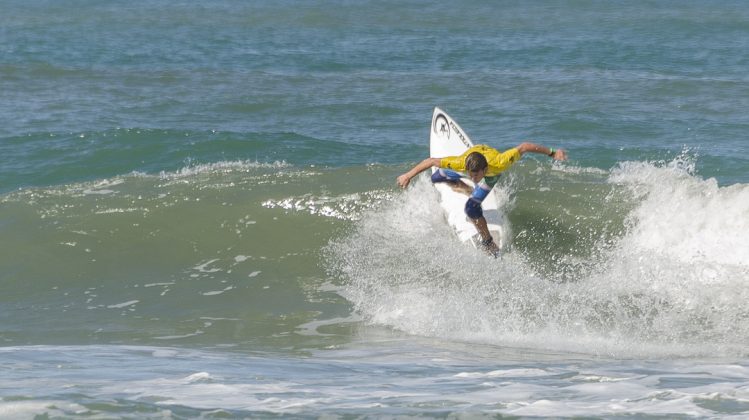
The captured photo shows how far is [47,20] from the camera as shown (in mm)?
30609

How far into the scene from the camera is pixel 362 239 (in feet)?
36.8

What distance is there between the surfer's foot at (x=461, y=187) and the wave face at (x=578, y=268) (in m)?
0.31

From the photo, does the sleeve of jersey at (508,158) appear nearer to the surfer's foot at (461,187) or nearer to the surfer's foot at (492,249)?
the surfer's foot at (492,249)

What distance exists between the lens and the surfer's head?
1012 centimetres

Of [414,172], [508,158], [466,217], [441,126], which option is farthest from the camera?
[441,126]

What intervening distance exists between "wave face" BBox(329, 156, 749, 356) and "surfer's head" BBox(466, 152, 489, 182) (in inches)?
31.8

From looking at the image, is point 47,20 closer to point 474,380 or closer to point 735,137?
point 735,137

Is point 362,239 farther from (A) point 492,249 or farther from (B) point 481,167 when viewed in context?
(B) point 481,167

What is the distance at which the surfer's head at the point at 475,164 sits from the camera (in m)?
10.1

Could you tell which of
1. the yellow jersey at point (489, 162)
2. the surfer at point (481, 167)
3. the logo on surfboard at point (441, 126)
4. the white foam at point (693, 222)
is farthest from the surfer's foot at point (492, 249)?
the logo on surfboard at point (441, 126)

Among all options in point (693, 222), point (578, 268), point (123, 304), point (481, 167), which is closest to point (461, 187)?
point (481, 167)

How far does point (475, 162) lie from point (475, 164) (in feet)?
0.07

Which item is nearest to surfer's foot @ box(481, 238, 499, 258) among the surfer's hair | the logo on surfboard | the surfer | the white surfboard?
the surfer

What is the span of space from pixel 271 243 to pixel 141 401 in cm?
610
